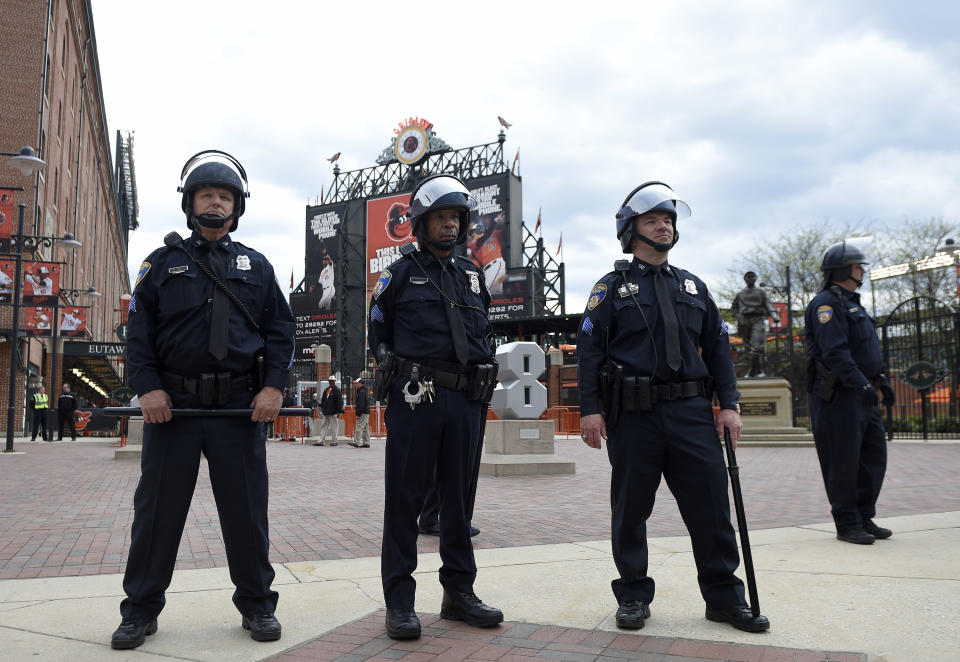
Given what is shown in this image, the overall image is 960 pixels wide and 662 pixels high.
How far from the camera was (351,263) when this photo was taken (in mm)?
57625

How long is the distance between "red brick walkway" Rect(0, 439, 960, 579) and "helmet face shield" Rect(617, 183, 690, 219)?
2774 millimetres

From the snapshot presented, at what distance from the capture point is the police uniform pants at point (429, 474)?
3.51m

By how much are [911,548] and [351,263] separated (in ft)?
178

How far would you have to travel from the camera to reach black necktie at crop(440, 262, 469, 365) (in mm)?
3572

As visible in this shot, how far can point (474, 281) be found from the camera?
152 inches

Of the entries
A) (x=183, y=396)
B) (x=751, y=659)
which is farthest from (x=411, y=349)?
(x=751, y=659)

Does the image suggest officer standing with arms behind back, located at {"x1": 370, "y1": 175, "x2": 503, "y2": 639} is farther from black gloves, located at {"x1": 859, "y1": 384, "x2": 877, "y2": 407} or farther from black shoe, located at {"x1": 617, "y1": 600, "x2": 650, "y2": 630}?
black gloves, located at {"x1": 859, "y1": 384, "x2": 877, "y2": 407}

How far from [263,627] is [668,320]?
7.26 ft

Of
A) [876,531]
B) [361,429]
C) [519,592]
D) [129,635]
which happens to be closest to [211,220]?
[129,635]

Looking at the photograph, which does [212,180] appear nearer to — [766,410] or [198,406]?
[198,406]

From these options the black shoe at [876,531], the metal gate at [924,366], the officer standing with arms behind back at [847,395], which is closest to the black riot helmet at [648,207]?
the officer standing with arms behind back at [847,395]

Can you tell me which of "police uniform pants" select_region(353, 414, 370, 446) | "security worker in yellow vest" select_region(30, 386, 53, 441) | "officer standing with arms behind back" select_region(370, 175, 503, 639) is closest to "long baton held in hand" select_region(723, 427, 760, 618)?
"officer standing with arms behind back" select_region(370, 175, 503, 639)

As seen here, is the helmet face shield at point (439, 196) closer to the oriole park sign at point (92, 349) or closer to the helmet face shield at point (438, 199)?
the helmet face shield at point (438, 199)

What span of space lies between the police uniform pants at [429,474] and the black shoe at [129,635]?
0.99 meters
